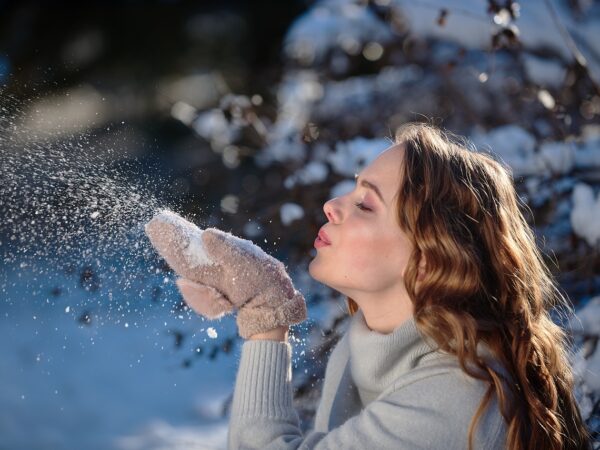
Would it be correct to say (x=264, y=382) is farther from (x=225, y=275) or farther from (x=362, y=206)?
(x=362, y=206)

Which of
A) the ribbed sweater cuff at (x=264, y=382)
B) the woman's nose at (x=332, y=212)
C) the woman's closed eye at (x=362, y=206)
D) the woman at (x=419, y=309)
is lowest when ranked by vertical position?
the ribbed sweater cuff at (x=264, y=382)

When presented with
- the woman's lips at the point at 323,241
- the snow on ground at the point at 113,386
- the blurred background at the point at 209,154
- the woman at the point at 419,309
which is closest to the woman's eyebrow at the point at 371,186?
the woman at the point at 419,309

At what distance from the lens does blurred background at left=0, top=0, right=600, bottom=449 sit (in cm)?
216

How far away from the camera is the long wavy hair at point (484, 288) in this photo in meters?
1.54

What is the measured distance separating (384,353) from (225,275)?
37 centimetres

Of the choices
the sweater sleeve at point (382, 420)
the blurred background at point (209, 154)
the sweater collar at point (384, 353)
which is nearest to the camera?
the sweater sleeve at point (382, 420)

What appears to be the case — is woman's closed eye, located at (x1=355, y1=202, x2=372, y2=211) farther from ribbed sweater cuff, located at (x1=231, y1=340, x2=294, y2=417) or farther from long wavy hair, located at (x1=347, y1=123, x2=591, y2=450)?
ribbed sweater cuff, located at (x1=231, y1=340, x2=294, y2=417)

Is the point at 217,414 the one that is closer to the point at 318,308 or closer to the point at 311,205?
the point at 318,308

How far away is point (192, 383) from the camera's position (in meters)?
3.46

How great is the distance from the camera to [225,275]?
1.66 meters

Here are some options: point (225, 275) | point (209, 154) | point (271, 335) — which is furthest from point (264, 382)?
point (209, 154)

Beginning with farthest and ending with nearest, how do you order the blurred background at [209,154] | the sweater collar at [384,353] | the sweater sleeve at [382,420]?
1. the blurred background at [209,154]
2. the sweater collar at [384,353]
3. the sweater sleeve at [382,420]

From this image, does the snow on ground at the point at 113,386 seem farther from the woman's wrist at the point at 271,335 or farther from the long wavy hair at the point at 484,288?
the long wavy hair at the point at 484,288

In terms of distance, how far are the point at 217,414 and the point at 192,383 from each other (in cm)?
33
